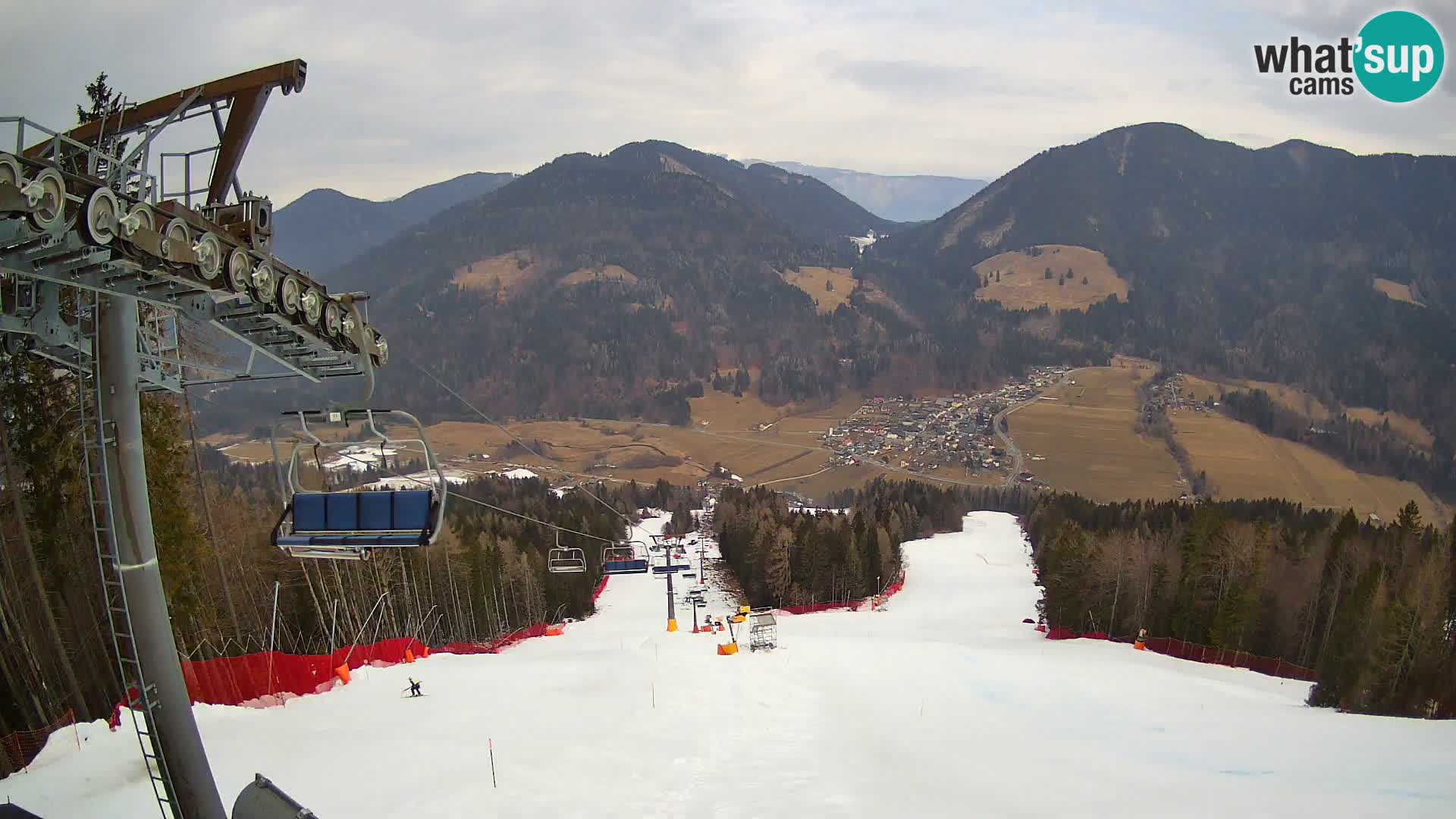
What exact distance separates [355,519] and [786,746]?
29.4ft

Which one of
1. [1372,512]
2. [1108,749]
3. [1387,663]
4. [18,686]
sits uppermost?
[18,686]

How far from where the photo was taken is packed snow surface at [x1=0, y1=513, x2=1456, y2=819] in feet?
40.3

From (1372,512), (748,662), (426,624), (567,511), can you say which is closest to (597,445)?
(567,511)

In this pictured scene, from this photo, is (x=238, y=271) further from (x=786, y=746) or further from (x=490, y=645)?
(x=490, y=645)

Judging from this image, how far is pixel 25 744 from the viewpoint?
12.5 metres

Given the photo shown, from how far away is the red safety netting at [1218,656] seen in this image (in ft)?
109

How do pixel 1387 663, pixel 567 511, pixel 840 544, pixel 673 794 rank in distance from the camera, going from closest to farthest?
pixel 673 794
pixel 1387 663
pixel 840 544
pixel 567 511

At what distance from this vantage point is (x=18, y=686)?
14.5 metres

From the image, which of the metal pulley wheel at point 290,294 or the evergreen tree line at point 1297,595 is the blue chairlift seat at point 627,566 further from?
the metal pulley wheel at point 290,294

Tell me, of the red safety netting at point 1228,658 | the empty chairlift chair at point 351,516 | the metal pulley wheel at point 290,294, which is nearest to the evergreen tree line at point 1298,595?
the red safety netting at point 1228,658

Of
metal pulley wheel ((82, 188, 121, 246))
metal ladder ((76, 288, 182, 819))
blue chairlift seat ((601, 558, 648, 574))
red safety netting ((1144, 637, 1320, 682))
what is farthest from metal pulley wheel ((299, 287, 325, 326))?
red safety netting ((1144, 637, 1320, 682))

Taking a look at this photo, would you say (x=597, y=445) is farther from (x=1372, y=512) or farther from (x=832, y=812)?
(x=832, y=812)

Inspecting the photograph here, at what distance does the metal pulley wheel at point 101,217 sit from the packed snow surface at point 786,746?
709 centimetres

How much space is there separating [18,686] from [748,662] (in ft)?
53.9
